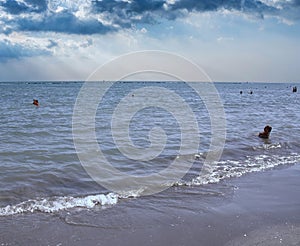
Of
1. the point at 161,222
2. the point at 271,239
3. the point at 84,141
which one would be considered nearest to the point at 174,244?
the point at 161,222

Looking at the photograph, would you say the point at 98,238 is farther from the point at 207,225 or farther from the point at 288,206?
the point at 288,206

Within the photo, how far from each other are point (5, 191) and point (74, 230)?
334 cm

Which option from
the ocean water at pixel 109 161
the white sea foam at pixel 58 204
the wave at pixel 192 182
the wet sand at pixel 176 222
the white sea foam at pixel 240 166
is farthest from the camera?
the white sea foam at pixel 240 166

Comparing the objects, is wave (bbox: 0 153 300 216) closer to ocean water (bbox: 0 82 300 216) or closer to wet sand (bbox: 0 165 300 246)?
ocean water (bbox: 0 82 300 216)

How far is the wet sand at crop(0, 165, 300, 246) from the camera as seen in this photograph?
218 inches

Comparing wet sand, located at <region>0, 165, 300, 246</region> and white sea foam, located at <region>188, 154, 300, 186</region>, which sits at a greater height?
white sea foam, located at <region>188, 154, 300, 186</region>

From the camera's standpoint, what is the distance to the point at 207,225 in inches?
241

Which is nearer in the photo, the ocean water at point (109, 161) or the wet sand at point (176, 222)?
the wet sand at point (176, 222)

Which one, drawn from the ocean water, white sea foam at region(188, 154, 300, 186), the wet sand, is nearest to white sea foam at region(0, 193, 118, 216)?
the ocean water

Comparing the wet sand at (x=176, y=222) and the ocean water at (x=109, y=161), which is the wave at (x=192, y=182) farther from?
the wet sand at (x=176, y=222)

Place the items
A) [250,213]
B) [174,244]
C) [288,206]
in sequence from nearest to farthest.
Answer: [174,244], [250,213], [288,206]

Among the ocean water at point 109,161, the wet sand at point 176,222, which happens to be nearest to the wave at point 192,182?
the ocean water at point 109,161

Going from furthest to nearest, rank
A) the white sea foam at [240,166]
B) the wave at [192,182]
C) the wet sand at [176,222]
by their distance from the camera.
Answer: the white sea foam at [240,166] < the wave at [192,182] < the wet sand at [176,222]

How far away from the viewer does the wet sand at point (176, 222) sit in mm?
5539
